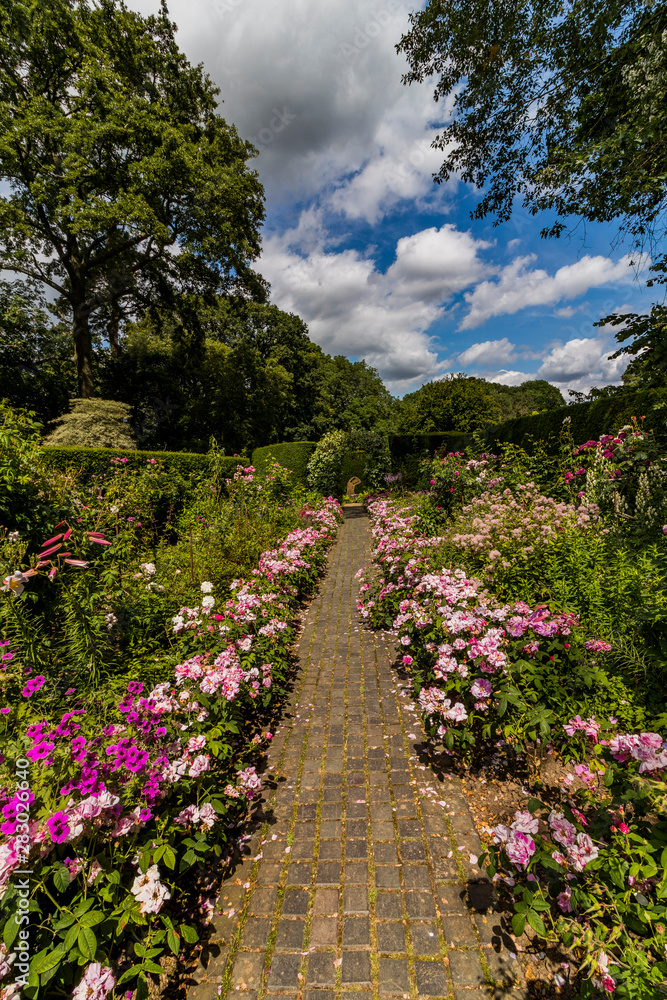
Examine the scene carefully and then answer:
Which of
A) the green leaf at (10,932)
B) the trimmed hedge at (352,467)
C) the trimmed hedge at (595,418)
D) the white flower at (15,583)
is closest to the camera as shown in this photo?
the green leaf at (10,932)

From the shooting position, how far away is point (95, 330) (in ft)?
57.6

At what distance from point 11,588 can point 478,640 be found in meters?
2.93

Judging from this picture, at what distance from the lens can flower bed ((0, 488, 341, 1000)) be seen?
4.17 feet

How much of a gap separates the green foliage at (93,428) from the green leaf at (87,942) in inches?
529

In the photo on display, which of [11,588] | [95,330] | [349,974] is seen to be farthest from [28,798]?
[95,330]

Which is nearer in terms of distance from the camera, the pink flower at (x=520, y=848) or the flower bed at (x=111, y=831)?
the flower bed at (x=111, y=831)

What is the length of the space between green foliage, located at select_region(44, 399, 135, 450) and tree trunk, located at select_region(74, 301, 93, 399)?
1433 mm

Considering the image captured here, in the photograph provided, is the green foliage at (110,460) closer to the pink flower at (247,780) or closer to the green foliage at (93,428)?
the green foliage at (93,428)

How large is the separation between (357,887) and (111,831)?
133 cm

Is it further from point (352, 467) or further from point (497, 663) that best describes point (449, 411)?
point (497, 663)

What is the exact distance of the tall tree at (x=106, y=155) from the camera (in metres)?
11.1

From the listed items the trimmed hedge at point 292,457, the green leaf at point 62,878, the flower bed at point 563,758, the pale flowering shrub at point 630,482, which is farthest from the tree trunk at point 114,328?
the green leaf at point 62,878

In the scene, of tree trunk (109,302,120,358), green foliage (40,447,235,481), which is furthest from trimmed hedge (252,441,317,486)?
tree trunk (109,302,120,358)

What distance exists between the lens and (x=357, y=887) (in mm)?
2006
